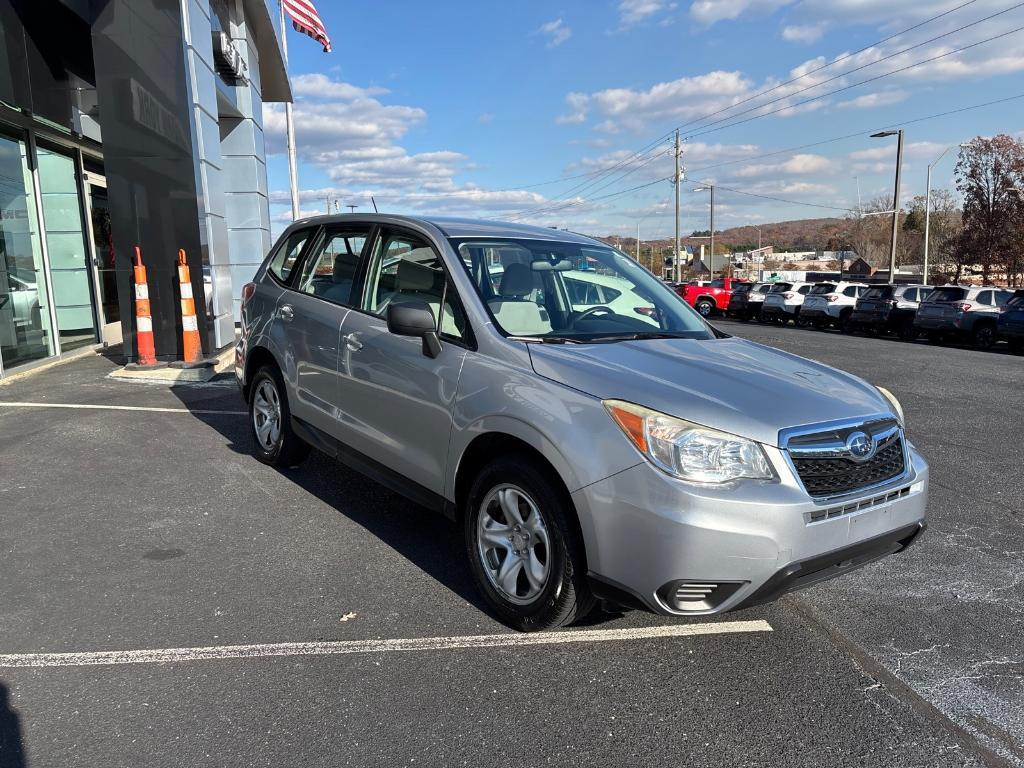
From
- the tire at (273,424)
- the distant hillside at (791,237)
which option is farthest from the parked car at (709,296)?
the distant hillside at (791,237)

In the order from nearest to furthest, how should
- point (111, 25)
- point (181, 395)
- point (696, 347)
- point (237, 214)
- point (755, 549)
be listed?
point (755, 549), point (696, 347), point (181, 395), point (111, 25), point (237, 214)

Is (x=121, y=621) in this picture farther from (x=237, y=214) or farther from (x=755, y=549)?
(x=237, y=214)

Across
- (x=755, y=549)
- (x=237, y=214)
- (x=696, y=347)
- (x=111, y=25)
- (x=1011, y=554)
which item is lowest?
(x=1011, y=554)

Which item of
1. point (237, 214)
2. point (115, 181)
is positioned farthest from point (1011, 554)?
point (237, 214)

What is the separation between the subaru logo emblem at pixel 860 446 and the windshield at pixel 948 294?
69.4 feet

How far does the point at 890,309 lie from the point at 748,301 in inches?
349

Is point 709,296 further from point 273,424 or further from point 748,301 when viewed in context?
point 273,424

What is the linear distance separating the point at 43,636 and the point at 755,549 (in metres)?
3.00

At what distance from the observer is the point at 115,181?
10.0 metres

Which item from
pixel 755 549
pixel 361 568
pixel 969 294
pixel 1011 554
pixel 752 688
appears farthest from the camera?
pixel 969 294

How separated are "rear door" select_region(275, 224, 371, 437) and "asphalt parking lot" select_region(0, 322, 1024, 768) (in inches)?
28.0

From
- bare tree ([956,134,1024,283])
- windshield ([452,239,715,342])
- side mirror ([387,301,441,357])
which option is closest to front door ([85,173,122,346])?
windshield ([452,239,715,342])

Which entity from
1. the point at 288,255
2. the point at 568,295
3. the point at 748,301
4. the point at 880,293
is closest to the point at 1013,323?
the point at 880,293

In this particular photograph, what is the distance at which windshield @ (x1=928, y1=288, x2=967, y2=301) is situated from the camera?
A: 69.4 ft
